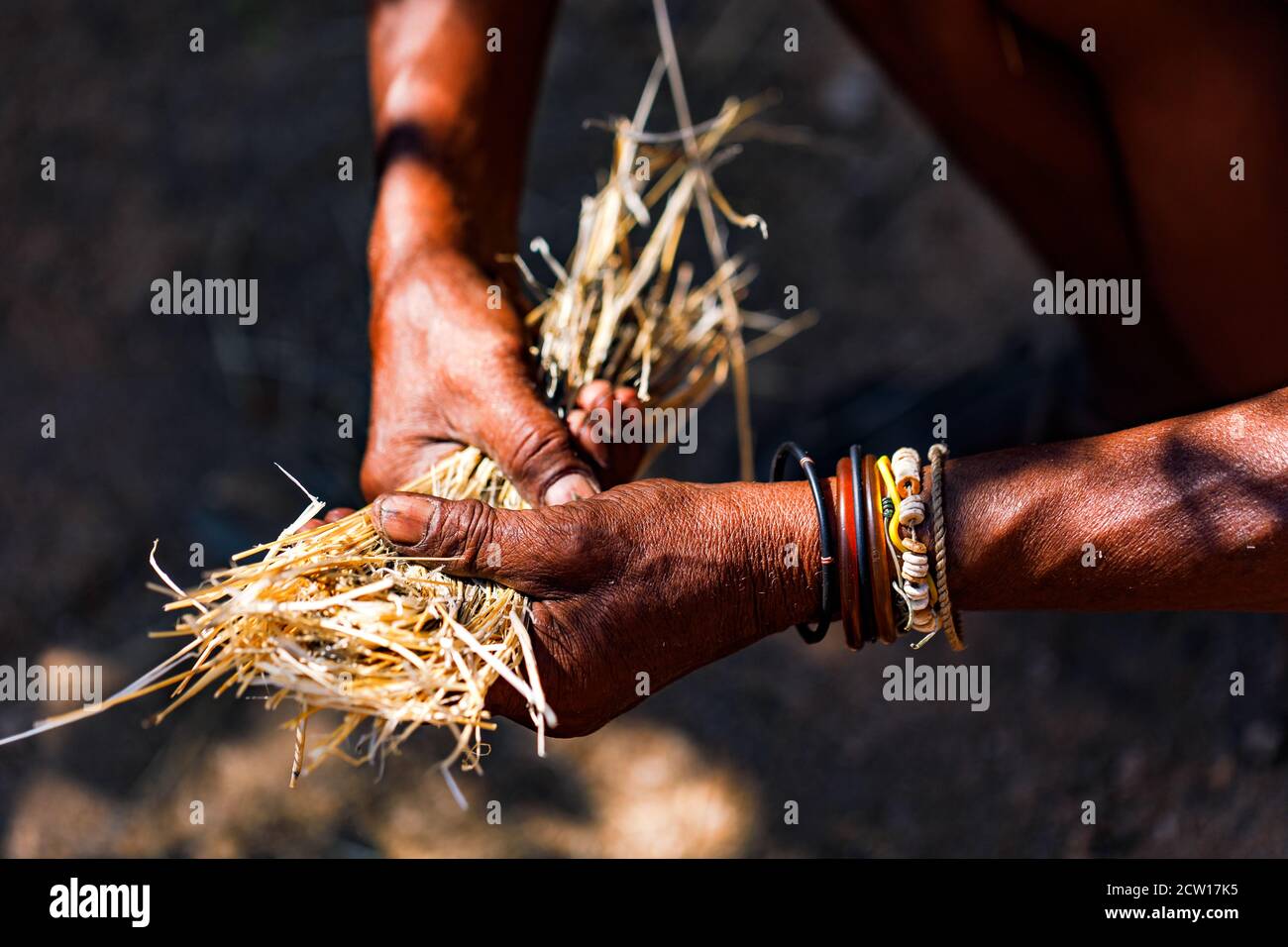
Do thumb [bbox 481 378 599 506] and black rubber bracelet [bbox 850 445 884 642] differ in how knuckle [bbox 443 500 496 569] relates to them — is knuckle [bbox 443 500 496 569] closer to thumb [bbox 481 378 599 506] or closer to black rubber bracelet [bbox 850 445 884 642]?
thumb [bbox 481 378 599 506]

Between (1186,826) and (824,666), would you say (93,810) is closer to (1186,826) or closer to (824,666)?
(824,666)

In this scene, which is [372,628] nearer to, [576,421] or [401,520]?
[401,520]

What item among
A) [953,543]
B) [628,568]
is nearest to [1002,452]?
[953,543]

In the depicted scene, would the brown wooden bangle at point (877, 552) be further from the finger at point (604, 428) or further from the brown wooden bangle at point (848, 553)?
the finger at point (604, 428)

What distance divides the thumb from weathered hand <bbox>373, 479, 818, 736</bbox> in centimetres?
14

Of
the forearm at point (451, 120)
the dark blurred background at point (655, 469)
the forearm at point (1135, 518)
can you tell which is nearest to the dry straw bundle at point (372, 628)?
the forearm at point (451, 120)

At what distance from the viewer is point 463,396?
1479 mm

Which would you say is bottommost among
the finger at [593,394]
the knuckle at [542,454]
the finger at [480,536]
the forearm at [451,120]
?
the finger at [480,536]

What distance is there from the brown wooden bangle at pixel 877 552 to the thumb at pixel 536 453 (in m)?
0.34

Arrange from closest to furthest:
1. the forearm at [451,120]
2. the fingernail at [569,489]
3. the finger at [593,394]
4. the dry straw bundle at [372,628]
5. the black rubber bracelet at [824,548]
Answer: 1. the dry straw bundle at [372,628]
2. the black rubber bracelet at [824,548]
3. the fingernail at [569,489]
4. the finger at [593,394]
5. the forearm at [451,120]

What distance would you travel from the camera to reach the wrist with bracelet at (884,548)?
46.8 inches

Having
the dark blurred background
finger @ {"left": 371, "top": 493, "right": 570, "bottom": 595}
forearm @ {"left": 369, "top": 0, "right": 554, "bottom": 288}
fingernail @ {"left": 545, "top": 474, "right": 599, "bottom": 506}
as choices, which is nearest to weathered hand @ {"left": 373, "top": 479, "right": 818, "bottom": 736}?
finger @ {"left": 371, "top": 493, "right": 570, "bottom": 595}

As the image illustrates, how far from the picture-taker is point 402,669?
1.15m

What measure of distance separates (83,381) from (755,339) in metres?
1.33
